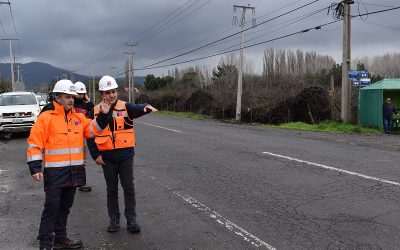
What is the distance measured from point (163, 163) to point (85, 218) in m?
4.89

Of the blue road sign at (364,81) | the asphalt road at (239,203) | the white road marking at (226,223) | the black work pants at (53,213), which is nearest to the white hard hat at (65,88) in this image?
the black work pants at (53,213)

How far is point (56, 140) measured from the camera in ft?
16.4

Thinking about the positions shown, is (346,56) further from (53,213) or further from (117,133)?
(53,213)

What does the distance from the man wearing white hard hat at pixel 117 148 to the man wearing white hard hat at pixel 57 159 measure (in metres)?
0.37

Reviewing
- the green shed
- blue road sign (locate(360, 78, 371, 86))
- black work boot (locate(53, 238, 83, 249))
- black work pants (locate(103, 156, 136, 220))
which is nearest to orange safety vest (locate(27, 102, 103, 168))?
black work pants (locate(103, 156, 136, 220))

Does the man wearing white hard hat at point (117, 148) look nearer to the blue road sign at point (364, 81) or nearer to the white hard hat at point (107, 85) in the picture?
the white hard hat at point (107, 85)

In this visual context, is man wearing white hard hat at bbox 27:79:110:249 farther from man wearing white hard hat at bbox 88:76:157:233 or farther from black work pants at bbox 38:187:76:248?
man wearing white hard hat at bbox 88:76:157:233

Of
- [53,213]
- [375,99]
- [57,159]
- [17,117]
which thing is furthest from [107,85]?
[375,99]

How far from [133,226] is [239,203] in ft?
6.49

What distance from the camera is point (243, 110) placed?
35656 mm

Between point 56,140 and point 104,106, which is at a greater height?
point 104,106

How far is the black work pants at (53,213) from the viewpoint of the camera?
16.0 feet

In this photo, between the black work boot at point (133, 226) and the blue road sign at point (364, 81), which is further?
the blue road sign at point (364, 81)

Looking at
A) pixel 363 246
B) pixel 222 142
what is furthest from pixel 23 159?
pixel 363 246
